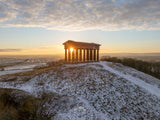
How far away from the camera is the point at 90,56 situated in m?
28.2

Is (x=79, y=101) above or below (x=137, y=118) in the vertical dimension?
above

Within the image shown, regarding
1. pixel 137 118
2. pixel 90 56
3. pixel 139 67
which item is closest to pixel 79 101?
pixel 137 118

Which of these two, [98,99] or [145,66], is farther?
[145,66]

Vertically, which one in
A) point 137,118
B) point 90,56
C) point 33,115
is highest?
point 90,56

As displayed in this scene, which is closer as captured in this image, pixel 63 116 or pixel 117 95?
pixel 63 116

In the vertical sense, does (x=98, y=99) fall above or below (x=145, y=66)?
below

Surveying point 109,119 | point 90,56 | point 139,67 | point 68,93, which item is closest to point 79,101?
point 68,93

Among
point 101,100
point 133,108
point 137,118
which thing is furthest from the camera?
point 101,100

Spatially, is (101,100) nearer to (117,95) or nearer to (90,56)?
(117,95)

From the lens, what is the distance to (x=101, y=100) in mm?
10492

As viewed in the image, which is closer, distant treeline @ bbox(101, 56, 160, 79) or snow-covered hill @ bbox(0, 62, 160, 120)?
snow-covered hill @ bbox(0, 62, 160, 120)

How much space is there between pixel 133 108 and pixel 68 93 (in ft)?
24.0

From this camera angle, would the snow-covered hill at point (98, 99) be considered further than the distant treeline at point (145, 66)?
No

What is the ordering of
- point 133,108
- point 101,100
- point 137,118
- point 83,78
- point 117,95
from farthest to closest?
point 83,78, point 117,95, point 101,100, point 133,108, point 137,118
